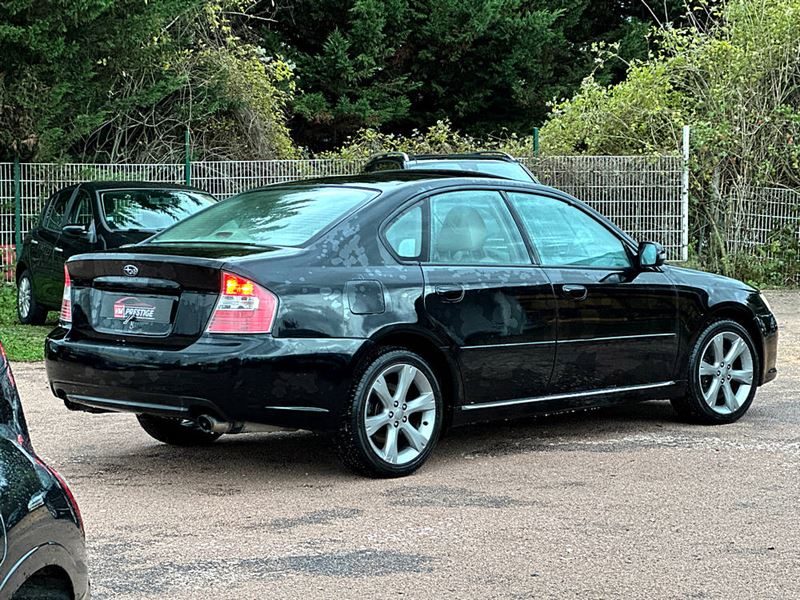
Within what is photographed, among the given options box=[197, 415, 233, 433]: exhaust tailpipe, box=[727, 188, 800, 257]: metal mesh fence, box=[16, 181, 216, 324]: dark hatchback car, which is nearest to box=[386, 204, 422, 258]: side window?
box=[197, 415, 233, 433]: exhaust tailpipe

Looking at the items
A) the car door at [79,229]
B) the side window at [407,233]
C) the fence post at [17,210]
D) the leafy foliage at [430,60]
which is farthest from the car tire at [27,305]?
the leafy foliage at [430,60]

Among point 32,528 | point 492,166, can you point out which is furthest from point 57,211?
point 32,528

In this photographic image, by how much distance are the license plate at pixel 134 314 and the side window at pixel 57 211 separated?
8.06 metres

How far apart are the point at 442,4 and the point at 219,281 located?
27838 mm

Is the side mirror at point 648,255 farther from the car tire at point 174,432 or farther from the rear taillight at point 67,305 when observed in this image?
the rear taillight at point 67,305

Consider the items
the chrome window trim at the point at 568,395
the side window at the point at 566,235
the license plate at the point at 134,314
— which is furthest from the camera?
the side window at the point at 566,235

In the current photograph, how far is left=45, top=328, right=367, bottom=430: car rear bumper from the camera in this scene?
6422 mm

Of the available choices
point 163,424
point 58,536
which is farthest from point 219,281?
point 58,536

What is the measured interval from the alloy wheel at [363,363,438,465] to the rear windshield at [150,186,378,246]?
84 cm

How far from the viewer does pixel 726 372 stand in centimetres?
858

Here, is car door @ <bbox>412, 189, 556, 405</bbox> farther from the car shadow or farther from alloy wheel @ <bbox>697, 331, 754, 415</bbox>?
alloy wheel @ <bbox>697, 331, 754, 415</bbox>

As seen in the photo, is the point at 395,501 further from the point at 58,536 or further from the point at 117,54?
the point at 117,54

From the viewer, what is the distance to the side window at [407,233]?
7164mm

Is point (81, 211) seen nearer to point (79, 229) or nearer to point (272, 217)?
point (79, 229)
